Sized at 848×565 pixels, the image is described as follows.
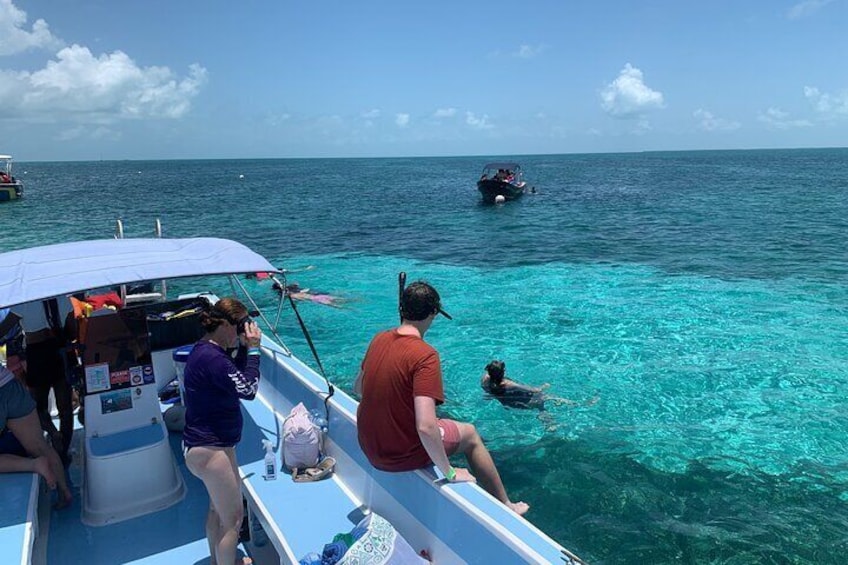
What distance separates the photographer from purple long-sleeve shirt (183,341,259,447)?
367 cm

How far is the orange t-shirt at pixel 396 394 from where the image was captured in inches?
141

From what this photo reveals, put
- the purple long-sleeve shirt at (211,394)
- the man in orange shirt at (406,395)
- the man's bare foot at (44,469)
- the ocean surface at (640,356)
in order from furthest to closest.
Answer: the ocean surface at (640,356) → the man's bare foot at (44,469) → the purple long-sleeve shirt at (211,394) → the man in orange shirt at (406,395)

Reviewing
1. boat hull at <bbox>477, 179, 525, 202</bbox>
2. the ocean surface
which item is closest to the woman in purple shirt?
the ocean surface

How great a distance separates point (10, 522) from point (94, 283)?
68.9 inches

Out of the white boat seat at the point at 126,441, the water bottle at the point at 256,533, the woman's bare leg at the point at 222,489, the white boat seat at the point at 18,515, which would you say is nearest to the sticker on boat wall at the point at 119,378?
the white boat seat at the point at 126,441

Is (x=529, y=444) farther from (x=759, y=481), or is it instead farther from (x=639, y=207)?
(x=639, y=207)

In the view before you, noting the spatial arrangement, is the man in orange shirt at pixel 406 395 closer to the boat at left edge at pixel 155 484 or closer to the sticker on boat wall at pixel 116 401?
the boat at left edge at pixel 155 484

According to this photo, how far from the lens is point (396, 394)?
373 cm

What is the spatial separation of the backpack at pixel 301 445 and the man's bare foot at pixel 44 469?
1868mm

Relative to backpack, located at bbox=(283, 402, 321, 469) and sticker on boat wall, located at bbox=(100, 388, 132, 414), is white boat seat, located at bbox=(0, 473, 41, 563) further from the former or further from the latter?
backpack, located at bbox=(283, 402, 321, 469)

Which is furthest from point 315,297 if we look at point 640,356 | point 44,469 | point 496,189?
point 496,189

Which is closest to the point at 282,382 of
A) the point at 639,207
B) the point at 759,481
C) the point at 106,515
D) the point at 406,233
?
the point at 106,515

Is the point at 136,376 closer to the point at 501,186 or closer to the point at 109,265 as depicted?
the point at 109,265

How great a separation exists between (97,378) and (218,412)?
2.06 metres
